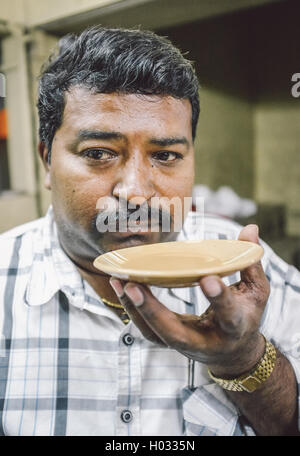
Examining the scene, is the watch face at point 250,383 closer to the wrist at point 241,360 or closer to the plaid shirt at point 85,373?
the wrist at point 241,360

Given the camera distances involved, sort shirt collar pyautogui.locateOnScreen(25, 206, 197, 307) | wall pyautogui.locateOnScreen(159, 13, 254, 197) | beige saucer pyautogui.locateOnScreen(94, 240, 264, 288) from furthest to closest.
A: wall pyautogui.locateOnScreen(159, 13, 254, 197) < shirt collar pyautogui.locateOnScreen(25, 206, 197, 307) < beige saucer pyautogui.locateOnScreen(94, 240, 264, 288)

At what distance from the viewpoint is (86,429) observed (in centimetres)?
89

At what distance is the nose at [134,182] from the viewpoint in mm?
824

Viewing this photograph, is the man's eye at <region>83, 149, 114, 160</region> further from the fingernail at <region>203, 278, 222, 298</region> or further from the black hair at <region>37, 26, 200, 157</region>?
the fingernail at <region>203, 278, 222, 298</region>

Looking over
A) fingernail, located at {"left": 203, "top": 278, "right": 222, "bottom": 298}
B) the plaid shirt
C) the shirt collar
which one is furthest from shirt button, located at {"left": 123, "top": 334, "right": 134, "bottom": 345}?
fingernail, located at {"left": 203, "top": 278, "right": 222, "bottom": 298}

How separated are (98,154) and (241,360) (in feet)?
1.73

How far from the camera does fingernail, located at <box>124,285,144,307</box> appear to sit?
1.93ft

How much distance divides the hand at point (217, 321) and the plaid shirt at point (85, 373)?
0.19 meters

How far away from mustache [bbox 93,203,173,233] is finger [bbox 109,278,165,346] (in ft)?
0.66

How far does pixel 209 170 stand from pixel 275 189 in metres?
1.88

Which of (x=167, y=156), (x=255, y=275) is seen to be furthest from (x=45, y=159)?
(x=255, y=275)

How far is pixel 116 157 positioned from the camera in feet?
2.75

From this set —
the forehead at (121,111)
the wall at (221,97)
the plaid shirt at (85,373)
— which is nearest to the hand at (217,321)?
the plaid shirt at (85,373)
